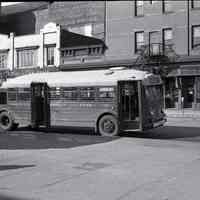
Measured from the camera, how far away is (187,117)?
28.2 metres

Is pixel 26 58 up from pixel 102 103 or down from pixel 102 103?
up

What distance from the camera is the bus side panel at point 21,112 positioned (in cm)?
1847

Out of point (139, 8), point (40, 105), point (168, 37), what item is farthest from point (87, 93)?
point (139, 8)

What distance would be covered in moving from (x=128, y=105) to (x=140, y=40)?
2050 centimetres

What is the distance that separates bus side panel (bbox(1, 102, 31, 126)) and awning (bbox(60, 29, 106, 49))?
19634mm

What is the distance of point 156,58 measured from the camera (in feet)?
113

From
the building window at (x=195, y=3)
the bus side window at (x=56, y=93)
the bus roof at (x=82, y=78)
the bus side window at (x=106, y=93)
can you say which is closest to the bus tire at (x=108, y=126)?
the bus side window at (x=106, y=93)

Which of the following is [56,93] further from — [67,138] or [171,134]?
[171,134]

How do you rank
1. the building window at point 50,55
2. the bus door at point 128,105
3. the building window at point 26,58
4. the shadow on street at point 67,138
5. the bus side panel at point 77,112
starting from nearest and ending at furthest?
the shadow on street at point 67,138
the bus door at point 128,105
the bus side panel at point 77,112
the building window at point 50,55
the building window at point 26,58

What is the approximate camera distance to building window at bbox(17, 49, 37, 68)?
4203 cm

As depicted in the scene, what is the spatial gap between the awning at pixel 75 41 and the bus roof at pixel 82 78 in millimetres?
19268

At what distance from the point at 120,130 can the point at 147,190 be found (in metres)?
8.86

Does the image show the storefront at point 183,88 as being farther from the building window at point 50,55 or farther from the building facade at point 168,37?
the building window at point 50,55

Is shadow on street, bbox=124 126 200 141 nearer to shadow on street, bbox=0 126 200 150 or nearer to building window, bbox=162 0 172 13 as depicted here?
shadow on street, bbox=0 126 200 150
